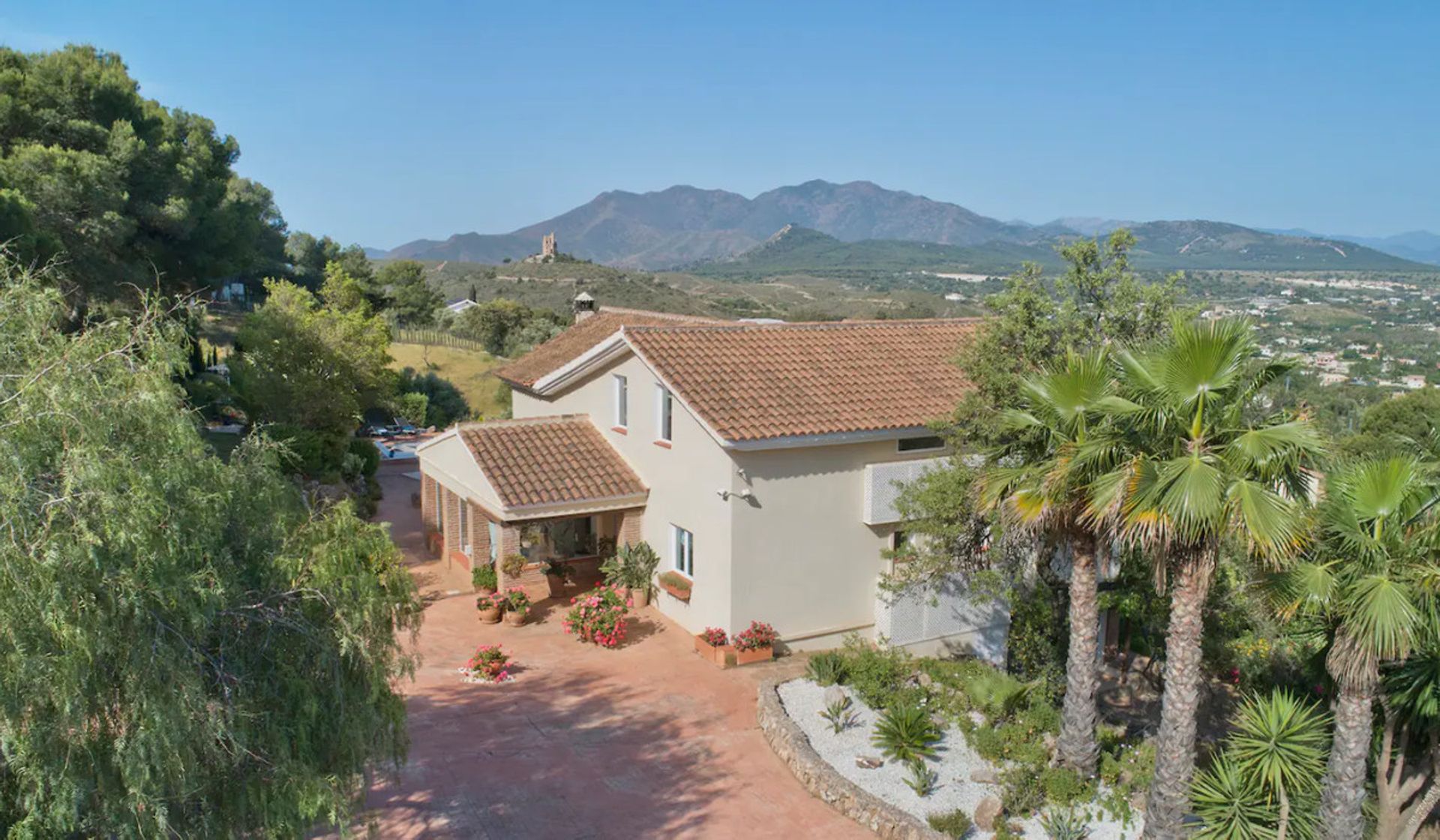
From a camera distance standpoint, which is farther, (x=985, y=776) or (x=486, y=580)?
(x=486, y=580)

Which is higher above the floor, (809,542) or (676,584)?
(809,542)

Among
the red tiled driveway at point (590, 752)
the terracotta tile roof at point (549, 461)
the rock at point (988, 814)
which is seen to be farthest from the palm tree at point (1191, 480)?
the terracotta tile roof at point (549, 461)

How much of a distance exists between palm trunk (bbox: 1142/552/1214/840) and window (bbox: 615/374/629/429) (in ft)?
42.2

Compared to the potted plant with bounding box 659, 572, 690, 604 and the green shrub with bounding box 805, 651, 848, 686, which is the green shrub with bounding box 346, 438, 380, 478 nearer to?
the potted plant with bounding box 659, 572, 690, 604

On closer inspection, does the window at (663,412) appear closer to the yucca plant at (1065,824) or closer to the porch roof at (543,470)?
the porch roof at (543,470)

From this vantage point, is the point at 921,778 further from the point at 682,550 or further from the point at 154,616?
the point at 154,616

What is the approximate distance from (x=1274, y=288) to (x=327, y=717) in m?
159

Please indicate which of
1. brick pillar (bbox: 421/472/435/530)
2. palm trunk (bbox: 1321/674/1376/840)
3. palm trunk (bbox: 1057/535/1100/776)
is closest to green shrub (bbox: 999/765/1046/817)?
palm trunk (bbox: 1057/535/1100/776)

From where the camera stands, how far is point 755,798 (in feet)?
41.7

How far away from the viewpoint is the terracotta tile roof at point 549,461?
19.4 metres

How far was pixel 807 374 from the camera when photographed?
19.5 metres

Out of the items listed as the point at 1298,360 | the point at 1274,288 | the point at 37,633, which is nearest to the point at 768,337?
the point at 1298,360

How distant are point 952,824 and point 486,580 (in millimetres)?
12285

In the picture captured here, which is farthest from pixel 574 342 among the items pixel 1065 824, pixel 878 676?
pixel 1065 824
